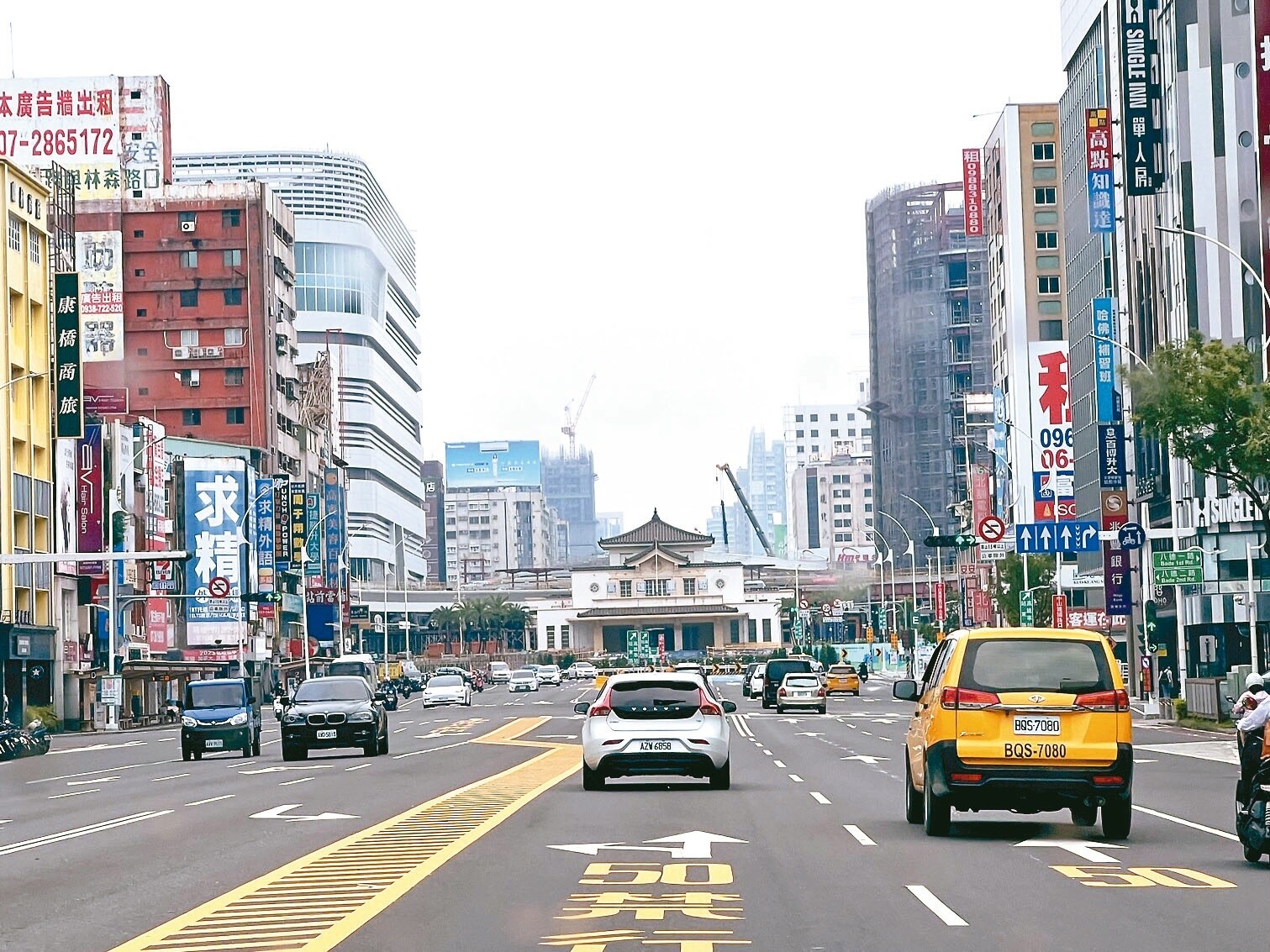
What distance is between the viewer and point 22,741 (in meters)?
50.3

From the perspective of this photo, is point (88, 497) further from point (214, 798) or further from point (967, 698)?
point (967, 698)

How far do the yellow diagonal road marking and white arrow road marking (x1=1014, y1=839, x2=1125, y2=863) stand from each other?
16.9 ft

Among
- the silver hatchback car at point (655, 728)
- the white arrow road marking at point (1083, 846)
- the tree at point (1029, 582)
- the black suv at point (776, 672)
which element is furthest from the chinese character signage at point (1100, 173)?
the white arrow road marking at point (1083, 846)

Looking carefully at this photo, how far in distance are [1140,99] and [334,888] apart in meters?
57.9

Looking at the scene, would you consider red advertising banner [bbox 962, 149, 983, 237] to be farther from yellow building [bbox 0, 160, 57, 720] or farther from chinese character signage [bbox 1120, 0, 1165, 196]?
yellow building [bbox 0, 160, 57, 720]

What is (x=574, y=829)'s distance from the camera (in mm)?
19453

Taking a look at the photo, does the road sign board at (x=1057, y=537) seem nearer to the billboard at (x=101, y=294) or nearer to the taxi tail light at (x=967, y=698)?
the taxi tail light at (x=967, y=698)

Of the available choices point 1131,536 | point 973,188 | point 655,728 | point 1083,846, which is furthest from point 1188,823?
point 973,188

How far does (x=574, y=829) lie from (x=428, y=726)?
42.9 metres

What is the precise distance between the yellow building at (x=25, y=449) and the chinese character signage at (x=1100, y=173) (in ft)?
133

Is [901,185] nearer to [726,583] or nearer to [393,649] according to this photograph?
[726,583]

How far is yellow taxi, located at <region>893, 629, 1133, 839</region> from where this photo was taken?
1719 cm

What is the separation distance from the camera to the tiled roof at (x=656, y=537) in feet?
639

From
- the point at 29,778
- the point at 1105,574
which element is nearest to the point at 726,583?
the point at 1105,574
